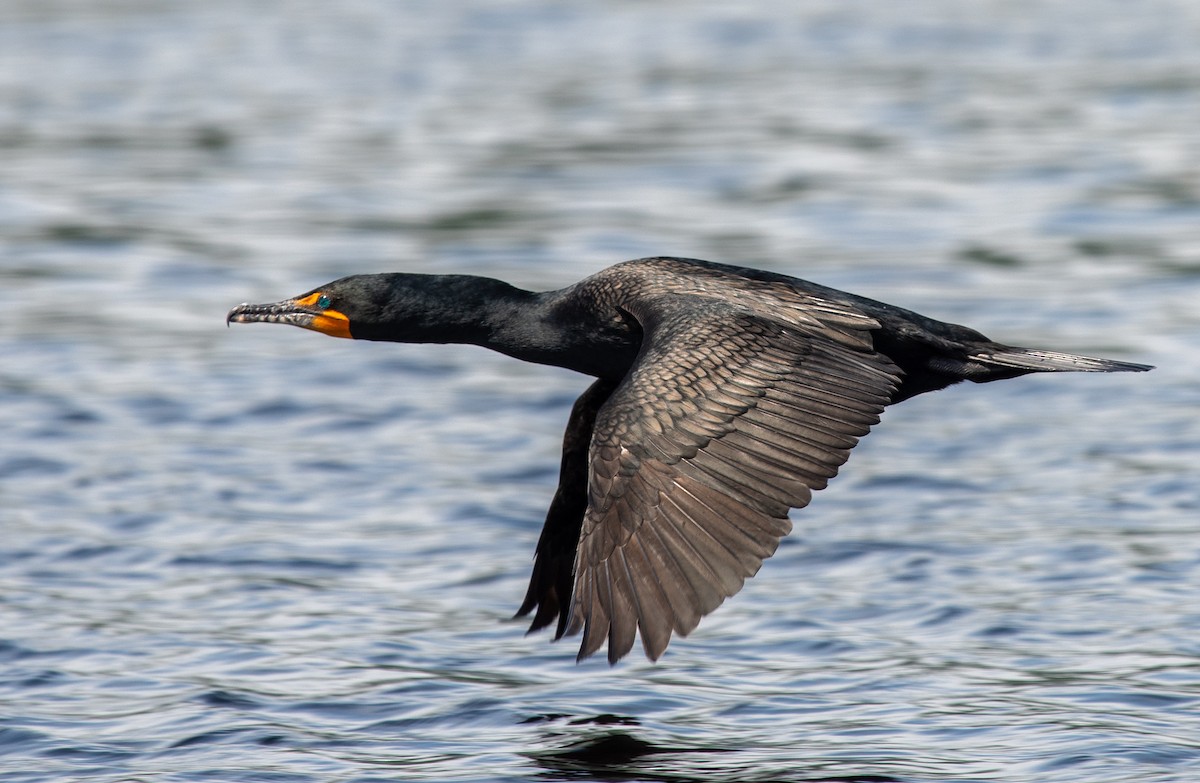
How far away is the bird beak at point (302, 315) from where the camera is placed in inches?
315

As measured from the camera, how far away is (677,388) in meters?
6.77

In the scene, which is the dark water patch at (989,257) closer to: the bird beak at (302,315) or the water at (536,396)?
the water at (536,396)

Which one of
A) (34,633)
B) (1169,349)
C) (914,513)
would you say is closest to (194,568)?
(34,633)

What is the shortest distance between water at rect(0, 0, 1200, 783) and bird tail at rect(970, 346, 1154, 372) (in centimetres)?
124

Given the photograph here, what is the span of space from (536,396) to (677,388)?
5.46m

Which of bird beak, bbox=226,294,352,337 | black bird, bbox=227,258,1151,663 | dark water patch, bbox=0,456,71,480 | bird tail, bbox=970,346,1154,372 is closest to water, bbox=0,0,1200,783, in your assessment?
dark water patch, bbox=0,456,71,480

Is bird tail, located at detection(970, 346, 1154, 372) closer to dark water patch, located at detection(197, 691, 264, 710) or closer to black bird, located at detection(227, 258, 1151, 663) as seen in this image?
black bird, located at detection(227, 258, 1151, 663)

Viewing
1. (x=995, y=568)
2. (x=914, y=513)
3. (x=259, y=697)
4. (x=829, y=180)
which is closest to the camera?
(x=259, y=697)

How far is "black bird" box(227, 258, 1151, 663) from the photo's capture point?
6.21 metres

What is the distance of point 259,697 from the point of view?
762 cm

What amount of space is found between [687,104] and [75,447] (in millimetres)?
9953

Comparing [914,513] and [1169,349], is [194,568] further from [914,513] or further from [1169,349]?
[1169,349]

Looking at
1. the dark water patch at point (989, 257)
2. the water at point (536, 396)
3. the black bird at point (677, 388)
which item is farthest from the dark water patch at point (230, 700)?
the dark water patch at point (989, 257)

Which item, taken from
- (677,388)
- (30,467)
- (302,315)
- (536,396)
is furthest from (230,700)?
(536,396)
